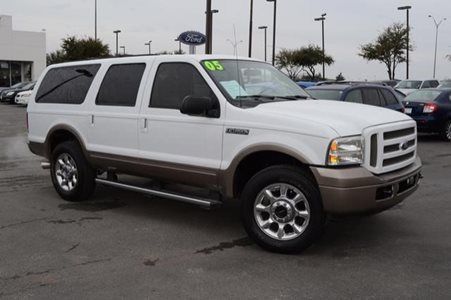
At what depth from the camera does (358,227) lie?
6.07 metres

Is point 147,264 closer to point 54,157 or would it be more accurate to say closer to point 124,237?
point 124,237

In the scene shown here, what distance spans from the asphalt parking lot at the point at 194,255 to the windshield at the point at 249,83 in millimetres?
1455

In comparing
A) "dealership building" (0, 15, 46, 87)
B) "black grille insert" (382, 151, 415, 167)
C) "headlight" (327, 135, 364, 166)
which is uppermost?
"dealership building" (0, 15, 46, 87)

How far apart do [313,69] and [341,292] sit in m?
54.8

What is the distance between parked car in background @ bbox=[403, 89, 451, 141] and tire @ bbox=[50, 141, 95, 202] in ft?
33.8

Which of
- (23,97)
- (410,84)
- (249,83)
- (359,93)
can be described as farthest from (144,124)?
(410,84)

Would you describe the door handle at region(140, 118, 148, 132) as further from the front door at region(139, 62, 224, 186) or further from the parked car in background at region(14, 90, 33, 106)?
the parked car in background at region(14, 90, 33, 106)

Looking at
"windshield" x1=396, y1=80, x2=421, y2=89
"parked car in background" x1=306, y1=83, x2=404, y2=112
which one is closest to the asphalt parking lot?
"parked car in background" x1=306, y1=83, x2=404, y2=112

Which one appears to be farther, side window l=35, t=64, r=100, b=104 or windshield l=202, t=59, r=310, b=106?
side window l=35, t=64, r=100, b=104

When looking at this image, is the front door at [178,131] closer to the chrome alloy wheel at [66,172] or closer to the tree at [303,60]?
the chrome alloy wheel at [66,172]

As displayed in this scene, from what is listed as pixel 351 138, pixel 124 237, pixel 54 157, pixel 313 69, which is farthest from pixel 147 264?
pixel 313 69

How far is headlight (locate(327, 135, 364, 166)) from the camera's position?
4789 mm

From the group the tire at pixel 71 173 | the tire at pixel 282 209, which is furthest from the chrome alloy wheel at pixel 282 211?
the tire at pixel 71 173

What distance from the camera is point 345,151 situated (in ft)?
15.8
